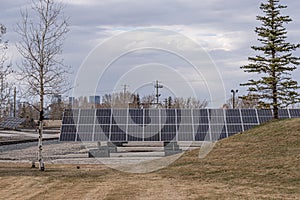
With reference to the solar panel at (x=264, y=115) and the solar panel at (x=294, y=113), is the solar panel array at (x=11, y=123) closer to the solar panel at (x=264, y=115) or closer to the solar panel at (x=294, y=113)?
the solar panel at (x=264, y=115)

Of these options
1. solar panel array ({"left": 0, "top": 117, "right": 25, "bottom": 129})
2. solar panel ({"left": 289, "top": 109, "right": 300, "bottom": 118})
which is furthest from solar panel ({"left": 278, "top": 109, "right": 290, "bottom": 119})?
solar panel array ({"left": 0, "top": 117, "right": 25, "bottom": 129})

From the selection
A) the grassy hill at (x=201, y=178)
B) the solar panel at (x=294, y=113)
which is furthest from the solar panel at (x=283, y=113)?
the grassy hill at (x=201, y=178)

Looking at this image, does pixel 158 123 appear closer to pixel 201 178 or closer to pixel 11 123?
pixel 201 178

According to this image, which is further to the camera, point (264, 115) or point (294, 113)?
point (294, 113)

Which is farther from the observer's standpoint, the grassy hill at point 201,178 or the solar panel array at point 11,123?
the solar panel array at point 11,123

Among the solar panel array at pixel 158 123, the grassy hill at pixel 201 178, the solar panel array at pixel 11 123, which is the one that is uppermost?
the solar panel array at pixel 11 123

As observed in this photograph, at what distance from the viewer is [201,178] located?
1738 cm

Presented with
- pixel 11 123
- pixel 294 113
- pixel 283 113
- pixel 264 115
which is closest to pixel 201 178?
pixel 264 115

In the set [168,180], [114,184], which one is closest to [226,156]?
[168,180]

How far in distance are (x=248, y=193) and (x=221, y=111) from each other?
1967 cm

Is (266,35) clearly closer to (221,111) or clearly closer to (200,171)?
(221,111)

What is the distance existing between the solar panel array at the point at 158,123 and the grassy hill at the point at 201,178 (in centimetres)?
627

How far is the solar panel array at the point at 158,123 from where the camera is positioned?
29844 millimetres

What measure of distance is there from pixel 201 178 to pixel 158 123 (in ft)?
46.5
